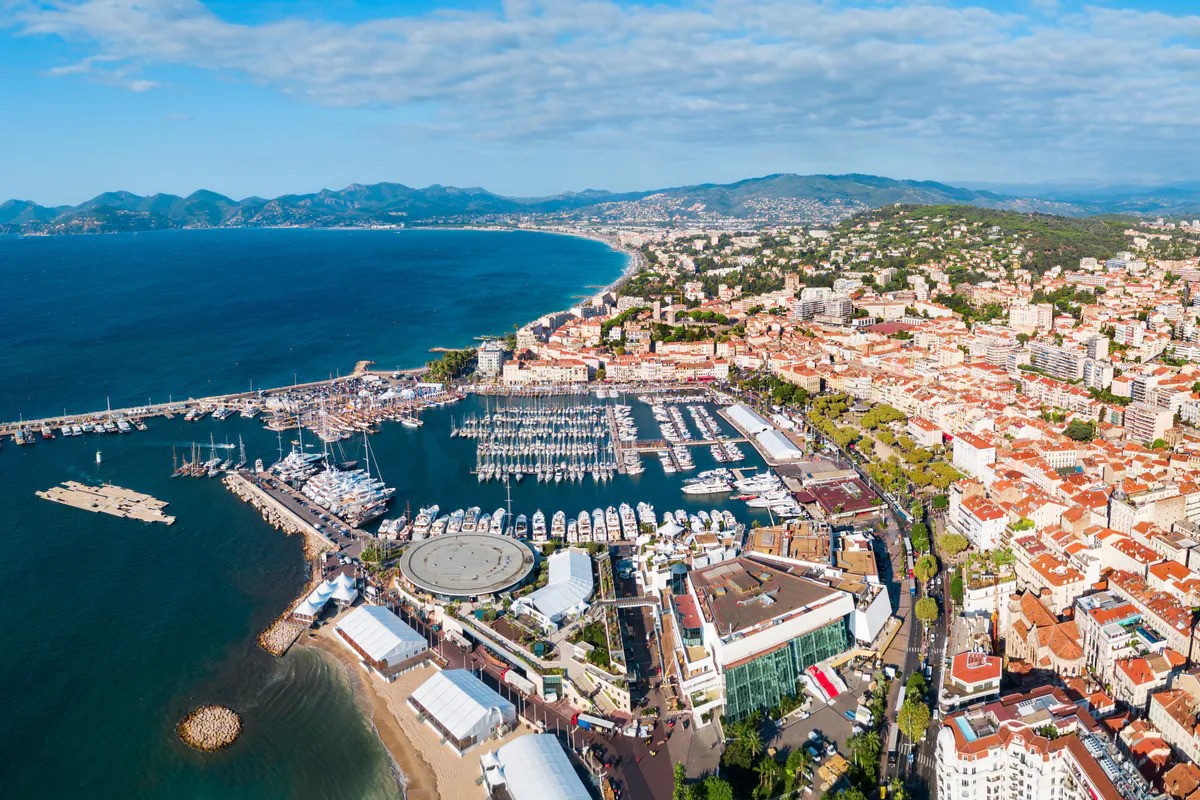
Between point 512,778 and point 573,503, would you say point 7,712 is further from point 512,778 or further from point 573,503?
point 573,503

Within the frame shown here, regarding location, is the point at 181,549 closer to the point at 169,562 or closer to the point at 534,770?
the point at 169,562

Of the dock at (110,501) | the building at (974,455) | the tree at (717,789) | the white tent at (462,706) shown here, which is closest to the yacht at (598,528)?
the white tent at (462,706)

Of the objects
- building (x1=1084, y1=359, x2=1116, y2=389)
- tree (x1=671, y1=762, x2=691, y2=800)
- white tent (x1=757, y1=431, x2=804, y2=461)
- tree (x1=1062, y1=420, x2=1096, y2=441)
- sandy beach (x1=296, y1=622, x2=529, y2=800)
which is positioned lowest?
sandy beach (x1=296, y1=622, x2=529, y2=800)

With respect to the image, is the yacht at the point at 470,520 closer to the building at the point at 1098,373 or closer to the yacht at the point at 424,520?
the yacht at the point at 424,520

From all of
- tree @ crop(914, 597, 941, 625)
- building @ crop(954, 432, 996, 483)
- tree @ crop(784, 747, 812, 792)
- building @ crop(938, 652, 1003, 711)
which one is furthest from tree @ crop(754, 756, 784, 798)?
building @ crop(954, 432, 996, 483)

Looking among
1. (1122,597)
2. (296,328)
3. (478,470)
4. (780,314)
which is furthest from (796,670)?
(296,328)

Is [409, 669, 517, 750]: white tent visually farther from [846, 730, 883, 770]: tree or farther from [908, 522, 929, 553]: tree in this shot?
[908, 522, 929, 553]: tree
